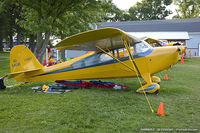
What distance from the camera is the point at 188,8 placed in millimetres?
63375

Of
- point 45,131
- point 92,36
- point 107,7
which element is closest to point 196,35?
point 107,7

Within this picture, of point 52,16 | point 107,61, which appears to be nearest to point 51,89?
point 107,61

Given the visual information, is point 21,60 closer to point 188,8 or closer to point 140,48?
point 140,48

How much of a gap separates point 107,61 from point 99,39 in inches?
44.2

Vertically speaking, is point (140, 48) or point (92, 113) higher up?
point (140, 48)

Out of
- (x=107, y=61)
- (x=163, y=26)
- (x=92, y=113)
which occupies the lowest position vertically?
(x=92, y=113)

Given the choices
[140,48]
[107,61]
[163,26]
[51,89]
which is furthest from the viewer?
[163,26]

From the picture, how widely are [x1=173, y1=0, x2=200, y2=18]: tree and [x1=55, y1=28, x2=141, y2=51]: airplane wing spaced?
217 ft

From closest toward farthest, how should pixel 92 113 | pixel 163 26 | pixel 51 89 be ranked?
pixel 92 113 < pixel 51 89 < pixel 163 26

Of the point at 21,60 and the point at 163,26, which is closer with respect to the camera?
the point at 21,60

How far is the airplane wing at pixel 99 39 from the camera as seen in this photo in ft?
17.9

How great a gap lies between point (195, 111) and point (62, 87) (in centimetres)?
491

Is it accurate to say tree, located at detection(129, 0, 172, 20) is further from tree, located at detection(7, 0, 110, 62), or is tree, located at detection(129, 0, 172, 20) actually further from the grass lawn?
the grass lawn

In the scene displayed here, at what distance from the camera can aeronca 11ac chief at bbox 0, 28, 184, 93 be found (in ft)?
20.3
